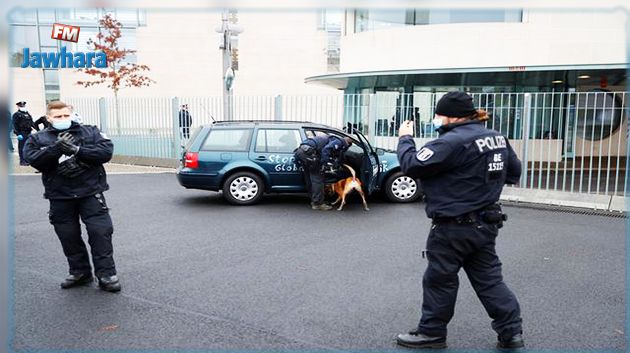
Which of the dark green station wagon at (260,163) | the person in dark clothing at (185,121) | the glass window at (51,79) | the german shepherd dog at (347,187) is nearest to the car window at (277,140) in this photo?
the dark green station wagon at (260,163)

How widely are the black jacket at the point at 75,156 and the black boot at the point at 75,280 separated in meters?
0.77

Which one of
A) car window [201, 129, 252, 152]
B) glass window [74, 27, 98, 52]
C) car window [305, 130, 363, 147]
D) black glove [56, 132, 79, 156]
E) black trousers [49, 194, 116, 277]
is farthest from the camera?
glass window [74, 27, 98, 52]

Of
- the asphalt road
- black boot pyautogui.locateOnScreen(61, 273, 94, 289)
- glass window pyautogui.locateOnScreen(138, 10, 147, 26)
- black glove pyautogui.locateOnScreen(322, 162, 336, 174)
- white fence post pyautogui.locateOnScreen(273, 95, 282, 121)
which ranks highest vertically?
glass window pyautogui.locateOnScreen(138, 10, 147, 26)

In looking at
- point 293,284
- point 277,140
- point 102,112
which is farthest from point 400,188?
point 102,112

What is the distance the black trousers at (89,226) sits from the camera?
178 inches

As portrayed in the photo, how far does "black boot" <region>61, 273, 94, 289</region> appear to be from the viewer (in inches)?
182

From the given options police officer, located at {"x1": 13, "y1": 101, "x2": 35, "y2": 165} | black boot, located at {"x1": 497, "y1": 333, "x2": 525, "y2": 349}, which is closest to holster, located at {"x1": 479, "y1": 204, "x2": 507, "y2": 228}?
black boot, located at {"x1": 497, "y1": 333, "x2": 525, "y2": 349}

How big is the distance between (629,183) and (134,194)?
8733 mm

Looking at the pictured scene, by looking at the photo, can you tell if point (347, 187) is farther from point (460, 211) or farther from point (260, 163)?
point (460, 211)

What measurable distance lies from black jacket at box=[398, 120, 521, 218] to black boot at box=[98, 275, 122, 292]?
2793mm

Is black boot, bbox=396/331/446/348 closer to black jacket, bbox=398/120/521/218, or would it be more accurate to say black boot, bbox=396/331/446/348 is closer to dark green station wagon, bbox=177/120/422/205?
black jacket, bbox=398/120/521/218

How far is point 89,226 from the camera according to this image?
4.53 meters

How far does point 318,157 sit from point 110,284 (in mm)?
4391

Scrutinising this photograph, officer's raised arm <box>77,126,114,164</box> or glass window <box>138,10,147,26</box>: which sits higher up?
glass window <box>138,10,147,26</box>
